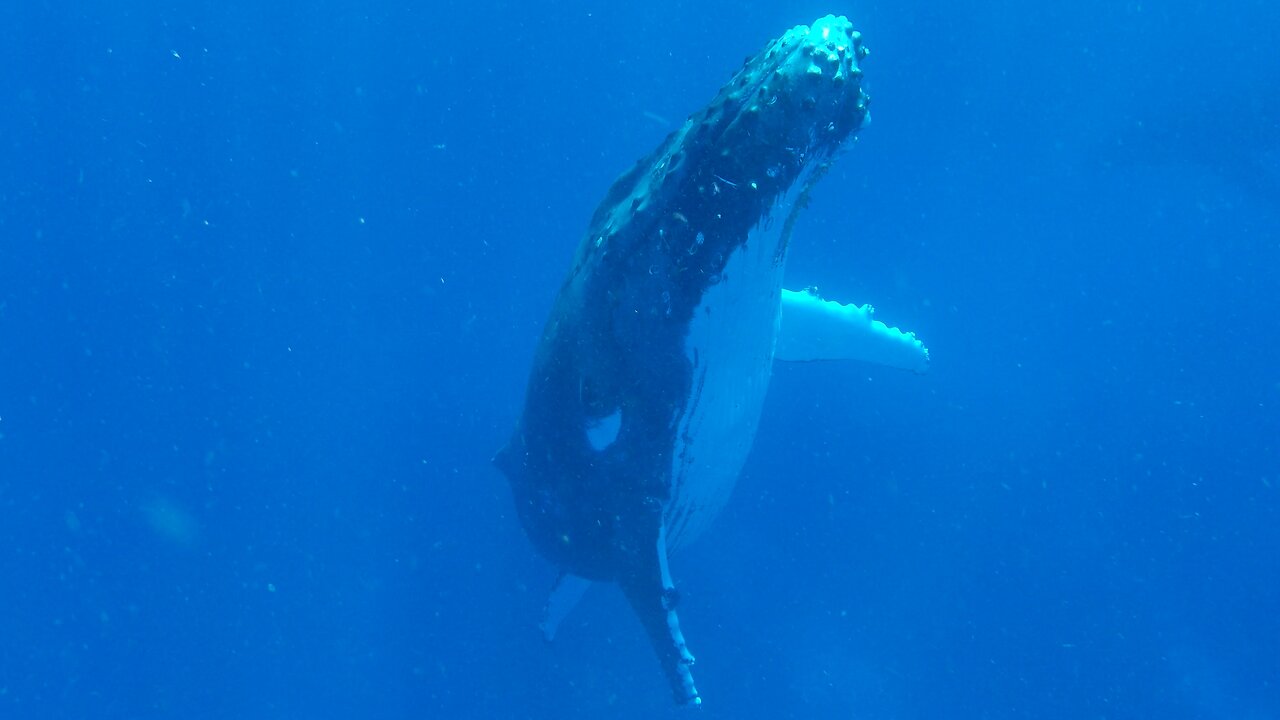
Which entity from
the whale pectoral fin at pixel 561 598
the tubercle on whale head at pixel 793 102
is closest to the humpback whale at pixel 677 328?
the tubercle on whale head at pixel 793 102

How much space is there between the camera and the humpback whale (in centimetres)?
420

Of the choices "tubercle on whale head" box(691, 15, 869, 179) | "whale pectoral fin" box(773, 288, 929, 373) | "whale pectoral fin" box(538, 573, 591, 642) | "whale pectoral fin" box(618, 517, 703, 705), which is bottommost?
"whale pectoral fin" box(618, 517, 703, 705)

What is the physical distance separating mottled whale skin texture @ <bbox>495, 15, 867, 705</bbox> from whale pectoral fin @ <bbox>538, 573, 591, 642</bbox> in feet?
5.66

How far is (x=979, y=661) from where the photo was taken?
581 inches

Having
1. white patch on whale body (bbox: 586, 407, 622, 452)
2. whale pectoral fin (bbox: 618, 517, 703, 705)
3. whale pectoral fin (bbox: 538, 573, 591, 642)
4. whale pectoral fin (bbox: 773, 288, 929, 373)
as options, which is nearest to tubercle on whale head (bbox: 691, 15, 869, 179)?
white patch on whale body (bbox: 586, 407, 622, 452)

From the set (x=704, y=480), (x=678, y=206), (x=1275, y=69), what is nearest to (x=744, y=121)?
(x=678, y=206)

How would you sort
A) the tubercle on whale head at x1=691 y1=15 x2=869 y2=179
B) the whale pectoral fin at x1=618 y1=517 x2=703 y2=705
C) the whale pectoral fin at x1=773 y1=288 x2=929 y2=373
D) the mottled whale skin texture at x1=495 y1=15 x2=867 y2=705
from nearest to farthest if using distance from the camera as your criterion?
1. the tubercle on whale head at x1=691 y1=15 x2=869 y2=179
2. the mottled whale skin texture at x1=495 y1=15 x2=867 y2=705
3. the whale pectoral fin at x1=618 y1=517 x2=703 y2=705
4. the whale pectoral fin at x1=773 y1=288 x2=929 y2=373

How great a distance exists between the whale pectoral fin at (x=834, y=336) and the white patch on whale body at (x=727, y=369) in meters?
1.43

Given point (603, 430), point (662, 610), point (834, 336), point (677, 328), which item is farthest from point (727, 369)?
point (834, 336)

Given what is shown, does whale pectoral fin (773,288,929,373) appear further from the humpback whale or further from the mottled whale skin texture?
the mottled whale skin texture

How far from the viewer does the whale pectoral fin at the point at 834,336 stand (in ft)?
27.0

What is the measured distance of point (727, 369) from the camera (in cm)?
587

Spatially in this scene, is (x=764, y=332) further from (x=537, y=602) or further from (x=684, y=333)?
(x=537, y=602)

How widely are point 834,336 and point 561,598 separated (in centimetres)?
467
